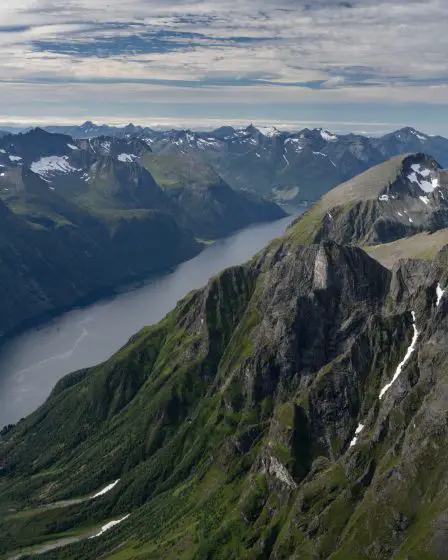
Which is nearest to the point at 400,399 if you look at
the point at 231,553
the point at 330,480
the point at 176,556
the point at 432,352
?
the point at 432,352

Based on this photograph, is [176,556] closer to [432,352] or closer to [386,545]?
[386,545]

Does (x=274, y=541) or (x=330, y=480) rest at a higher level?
(x=330, y=480)

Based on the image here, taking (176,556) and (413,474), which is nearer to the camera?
(413,474)

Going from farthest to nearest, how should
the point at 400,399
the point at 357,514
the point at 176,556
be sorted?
the point at 176,556, the point at 400,399, the point at 357,514

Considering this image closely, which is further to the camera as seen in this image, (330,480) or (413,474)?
(330,480)

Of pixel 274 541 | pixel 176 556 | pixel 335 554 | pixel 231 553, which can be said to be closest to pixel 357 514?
pixel 335 554

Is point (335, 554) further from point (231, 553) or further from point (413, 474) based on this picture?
point (231, 553)

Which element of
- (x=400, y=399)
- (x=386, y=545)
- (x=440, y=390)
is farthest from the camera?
(x=400, y=399)

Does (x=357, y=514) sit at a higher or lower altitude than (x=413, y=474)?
lower

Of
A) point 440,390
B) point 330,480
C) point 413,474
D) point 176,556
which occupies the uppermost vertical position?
point 440,390
